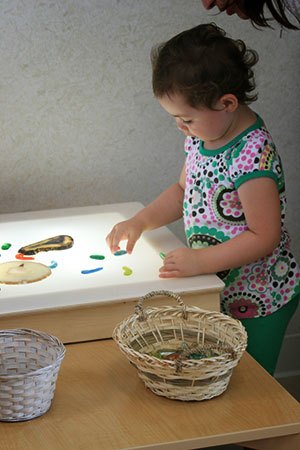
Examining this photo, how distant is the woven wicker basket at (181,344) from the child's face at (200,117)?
35 centimetres

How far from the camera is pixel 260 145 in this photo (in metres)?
1.21

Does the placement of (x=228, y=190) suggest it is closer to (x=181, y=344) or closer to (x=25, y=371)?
(x=181, y=344)

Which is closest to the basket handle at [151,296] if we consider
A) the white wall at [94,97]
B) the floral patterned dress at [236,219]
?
the floral patterned dress at [236,219]

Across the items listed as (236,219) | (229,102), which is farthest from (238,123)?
(236,219)

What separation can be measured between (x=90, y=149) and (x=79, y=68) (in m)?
0.21

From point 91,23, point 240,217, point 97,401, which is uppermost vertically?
point 91,23

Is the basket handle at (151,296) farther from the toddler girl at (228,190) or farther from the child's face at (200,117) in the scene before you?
the child's face at (200,117)

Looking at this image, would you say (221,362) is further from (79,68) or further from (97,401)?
(79,68)

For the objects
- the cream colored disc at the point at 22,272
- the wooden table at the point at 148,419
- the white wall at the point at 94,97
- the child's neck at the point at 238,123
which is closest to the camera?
the wooden table at the point at 148,419

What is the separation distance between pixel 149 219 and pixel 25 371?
55cm

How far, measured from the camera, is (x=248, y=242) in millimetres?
1183

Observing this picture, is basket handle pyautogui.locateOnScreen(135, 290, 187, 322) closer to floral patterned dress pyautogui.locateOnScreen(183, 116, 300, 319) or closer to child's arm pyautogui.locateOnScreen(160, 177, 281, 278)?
child's arm pyautogui.locateOnScreen(160, 177, 281, 278)

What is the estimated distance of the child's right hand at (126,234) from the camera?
1305 mm

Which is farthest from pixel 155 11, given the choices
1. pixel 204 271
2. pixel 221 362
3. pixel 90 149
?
pixel 221 362
